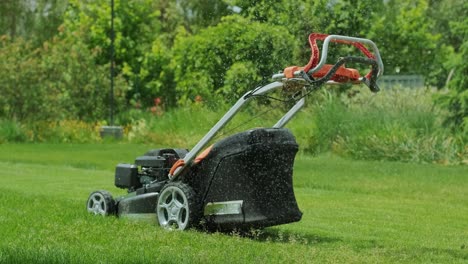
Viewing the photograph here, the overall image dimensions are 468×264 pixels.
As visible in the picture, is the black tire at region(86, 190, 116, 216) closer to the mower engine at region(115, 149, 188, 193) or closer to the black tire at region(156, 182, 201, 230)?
the mower engine at region(115, 149, 188, 193)

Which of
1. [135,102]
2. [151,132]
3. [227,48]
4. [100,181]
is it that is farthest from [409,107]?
[135,102]

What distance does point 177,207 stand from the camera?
8.34m

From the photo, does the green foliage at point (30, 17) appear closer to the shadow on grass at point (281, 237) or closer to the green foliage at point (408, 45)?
the green foliage at point (408, 45)

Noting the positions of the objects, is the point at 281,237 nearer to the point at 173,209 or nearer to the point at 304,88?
the point at 173,209

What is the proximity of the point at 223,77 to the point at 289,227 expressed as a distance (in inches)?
605

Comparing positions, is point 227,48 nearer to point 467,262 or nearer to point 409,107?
point 409,107

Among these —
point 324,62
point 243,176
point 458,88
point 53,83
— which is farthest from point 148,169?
point 53,83

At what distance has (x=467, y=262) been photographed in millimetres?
7410

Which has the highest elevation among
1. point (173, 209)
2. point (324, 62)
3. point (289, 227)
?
point (324, 62)

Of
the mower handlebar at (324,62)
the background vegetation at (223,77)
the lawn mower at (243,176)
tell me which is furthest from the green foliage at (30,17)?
the mower handlebar at (324,62)

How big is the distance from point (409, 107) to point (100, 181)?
30.7ft

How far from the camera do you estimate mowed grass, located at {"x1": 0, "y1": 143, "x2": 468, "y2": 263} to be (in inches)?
277

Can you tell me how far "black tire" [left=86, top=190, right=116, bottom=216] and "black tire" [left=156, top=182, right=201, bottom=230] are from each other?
2.51ft

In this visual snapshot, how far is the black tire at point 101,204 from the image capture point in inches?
359
